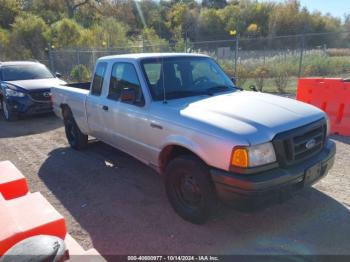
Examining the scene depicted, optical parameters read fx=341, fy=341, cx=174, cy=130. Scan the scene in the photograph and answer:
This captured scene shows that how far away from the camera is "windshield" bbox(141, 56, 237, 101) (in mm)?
4375

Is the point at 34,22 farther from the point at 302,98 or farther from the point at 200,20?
the point at 200,20

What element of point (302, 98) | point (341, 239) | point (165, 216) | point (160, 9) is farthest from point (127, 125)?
point (160, 9)

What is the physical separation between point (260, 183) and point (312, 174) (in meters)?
0.75

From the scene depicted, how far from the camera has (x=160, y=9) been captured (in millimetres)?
68250

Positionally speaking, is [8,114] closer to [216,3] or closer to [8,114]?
[8,114]

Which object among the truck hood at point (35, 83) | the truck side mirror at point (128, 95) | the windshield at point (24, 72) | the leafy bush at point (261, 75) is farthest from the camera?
the leafy bush at point (261, 75)

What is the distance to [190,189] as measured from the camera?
3.75 m

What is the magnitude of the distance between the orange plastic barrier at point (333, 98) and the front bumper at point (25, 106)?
694 cm

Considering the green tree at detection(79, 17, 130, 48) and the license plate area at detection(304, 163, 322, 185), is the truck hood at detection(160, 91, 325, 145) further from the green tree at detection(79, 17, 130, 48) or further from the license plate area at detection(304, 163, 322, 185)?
the green tree at detection(79, 17, 130, 48)

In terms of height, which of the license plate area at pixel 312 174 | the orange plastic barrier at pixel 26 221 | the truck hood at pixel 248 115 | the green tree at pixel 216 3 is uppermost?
the green tree at pixel 216 3

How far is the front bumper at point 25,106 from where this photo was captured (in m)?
9.41

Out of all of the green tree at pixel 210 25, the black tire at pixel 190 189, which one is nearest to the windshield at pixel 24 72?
the black tire at pixel 190 189

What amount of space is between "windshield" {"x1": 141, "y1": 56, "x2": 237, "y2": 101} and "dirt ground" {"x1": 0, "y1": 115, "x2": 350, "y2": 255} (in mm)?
1412

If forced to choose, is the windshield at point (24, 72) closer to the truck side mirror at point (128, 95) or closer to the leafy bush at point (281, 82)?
the truck side mirror at point (128, 95)
